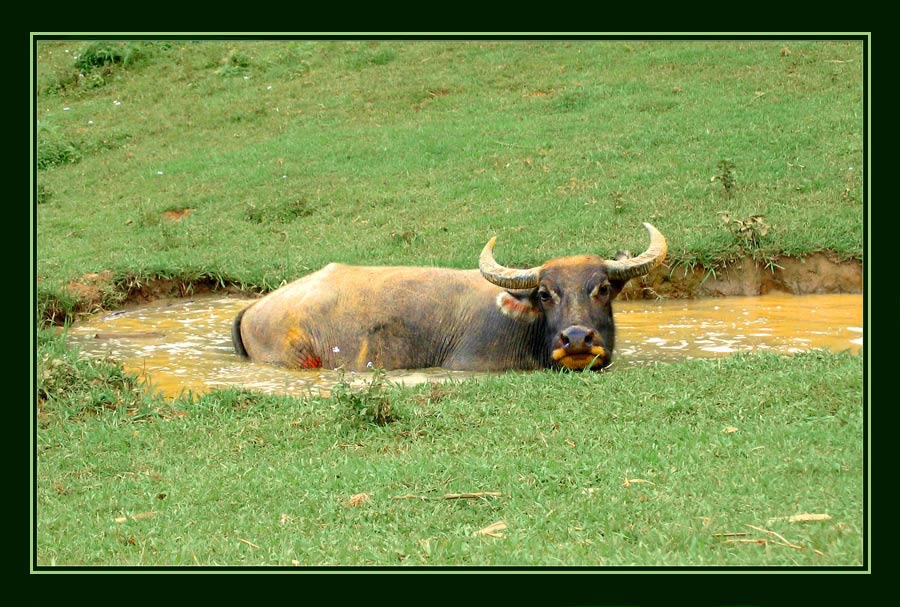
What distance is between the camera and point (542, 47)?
736 inches

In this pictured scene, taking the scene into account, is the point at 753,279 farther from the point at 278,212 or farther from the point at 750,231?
the point at 278,212

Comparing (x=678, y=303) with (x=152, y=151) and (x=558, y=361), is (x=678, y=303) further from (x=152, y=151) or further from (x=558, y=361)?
(x=152, y=151)

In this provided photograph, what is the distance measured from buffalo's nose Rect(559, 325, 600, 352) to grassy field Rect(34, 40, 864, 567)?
49cm

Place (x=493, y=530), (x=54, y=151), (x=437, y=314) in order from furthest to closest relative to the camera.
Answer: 1. (x=54, y=151)
2. (x=437, y=314)
3. (x=493, y=530)

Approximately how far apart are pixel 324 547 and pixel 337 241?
7.79m

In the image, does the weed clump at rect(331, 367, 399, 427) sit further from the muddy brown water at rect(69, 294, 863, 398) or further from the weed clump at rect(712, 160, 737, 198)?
the weed clump at rect(712, 160, 737, 198)

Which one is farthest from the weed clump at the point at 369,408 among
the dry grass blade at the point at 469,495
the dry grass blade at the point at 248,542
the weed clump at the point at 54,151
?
the weed clump at the point at 54,151

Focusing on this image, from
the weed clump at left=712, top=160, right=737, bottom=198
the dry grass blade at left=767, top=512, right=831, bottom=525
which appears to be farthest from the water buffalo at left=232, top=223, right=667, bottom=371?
the weed clump at left=712, top=160, right=737, bottom=198

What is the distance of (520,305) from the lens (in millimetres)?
8008

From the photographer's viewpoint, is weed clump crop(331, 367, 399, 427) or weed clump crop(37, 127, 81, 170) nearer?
weed clump crop(331, 367, 399, 427)

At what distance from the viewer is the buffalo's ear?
7984 millimetres

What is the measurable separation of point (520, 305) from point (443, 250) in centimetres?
325

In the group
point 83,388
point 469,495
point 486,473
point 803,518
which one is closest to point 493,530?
point 469,495
